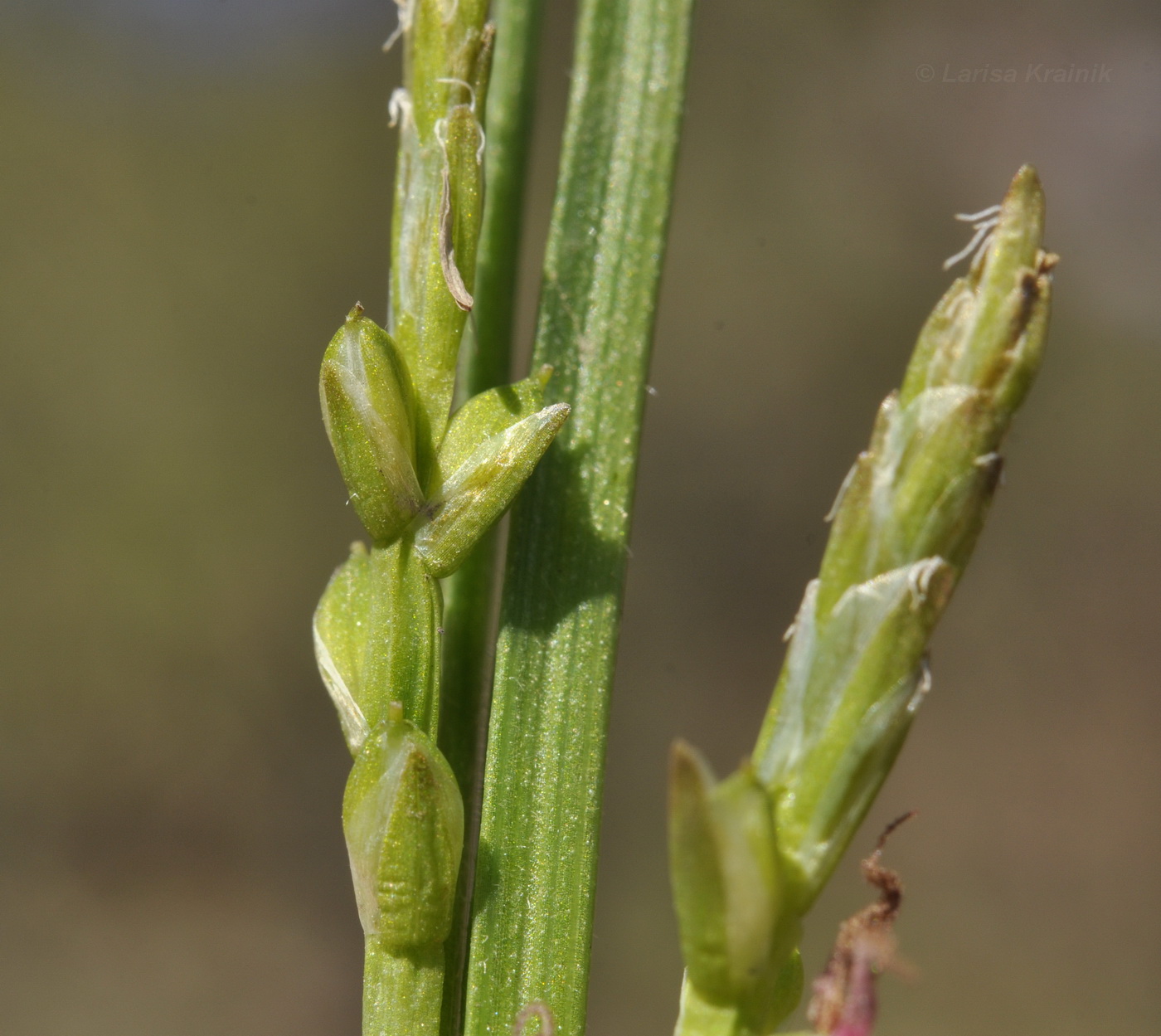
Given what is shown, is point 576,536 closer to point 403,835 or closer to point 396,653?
point 396,653

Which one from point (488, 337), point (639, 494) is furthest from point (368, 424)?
point (639, 494)

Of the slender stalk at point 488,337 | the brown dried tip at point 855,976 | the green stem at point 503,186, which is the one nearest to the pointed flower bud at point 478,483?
the slender stalk at point 488,337

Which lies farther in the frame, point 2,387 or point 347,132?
point 347,132

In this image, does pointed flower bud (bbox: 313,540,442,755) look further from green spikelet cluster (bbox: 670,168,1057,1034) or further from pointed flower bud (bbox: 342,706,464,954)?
green spikelet cluster (bbox: 670,168,1057,1034)

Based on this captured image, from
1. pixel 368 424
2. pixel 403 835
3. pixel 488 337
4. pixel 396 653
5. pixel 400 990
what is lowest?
pixel 400 990

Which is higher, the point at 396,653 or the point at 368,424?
the point at 368,424

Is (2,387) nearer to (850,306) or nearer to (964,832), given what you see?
(850,306)

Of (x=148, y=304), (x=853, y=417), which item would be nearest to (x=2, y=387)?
(x=148, y=304)
